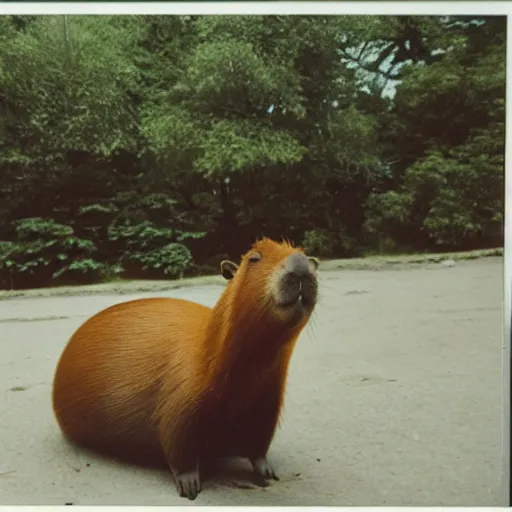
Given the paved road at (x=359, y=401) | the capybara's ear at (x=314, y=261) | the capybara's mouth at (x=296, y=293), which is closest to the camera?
the capybara's mouth at (x=296, y=293)

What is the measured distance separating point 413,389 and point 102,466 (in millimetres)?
1145

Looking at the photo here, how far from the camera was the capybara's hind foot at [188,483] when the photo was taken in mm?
2047

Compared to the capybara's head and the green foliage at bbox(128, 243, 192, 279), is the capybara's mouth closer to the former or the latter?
the capybara's head

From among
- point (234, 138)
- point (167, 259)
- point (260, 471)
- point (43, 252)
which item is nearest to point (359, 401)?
point (260, 471)

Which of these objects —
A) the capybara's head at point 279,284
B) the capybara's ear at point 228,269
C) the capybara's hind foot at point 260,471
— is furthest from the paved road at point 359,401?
the capybara's head at point 279,284

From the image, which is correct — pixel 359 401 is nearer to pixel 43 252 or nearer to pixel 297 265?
pixel 297 265

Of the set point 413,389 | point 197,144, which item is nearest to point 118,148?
point 197,144

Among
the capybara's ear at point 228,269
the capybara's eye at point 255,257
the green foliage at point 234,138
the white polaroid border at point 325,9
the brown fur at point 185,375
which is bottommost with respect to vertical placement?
the brown fur at point 185,375

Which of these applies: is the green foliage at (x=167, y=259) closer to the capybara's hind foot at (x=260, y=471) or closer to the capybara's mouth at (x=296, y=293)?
the capybara's mouth at (x=296, y=293)

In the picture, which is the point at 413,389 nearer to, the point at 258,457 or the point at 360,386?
the point at 360,386

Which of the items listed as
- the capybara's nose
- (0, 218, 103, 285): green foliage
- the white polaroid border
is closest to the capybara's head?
the capybara's nose

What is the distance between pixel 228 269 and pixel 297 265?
272mm

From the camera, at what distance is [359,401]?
7.47ft

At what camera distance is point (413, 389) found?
2309 millimetres
